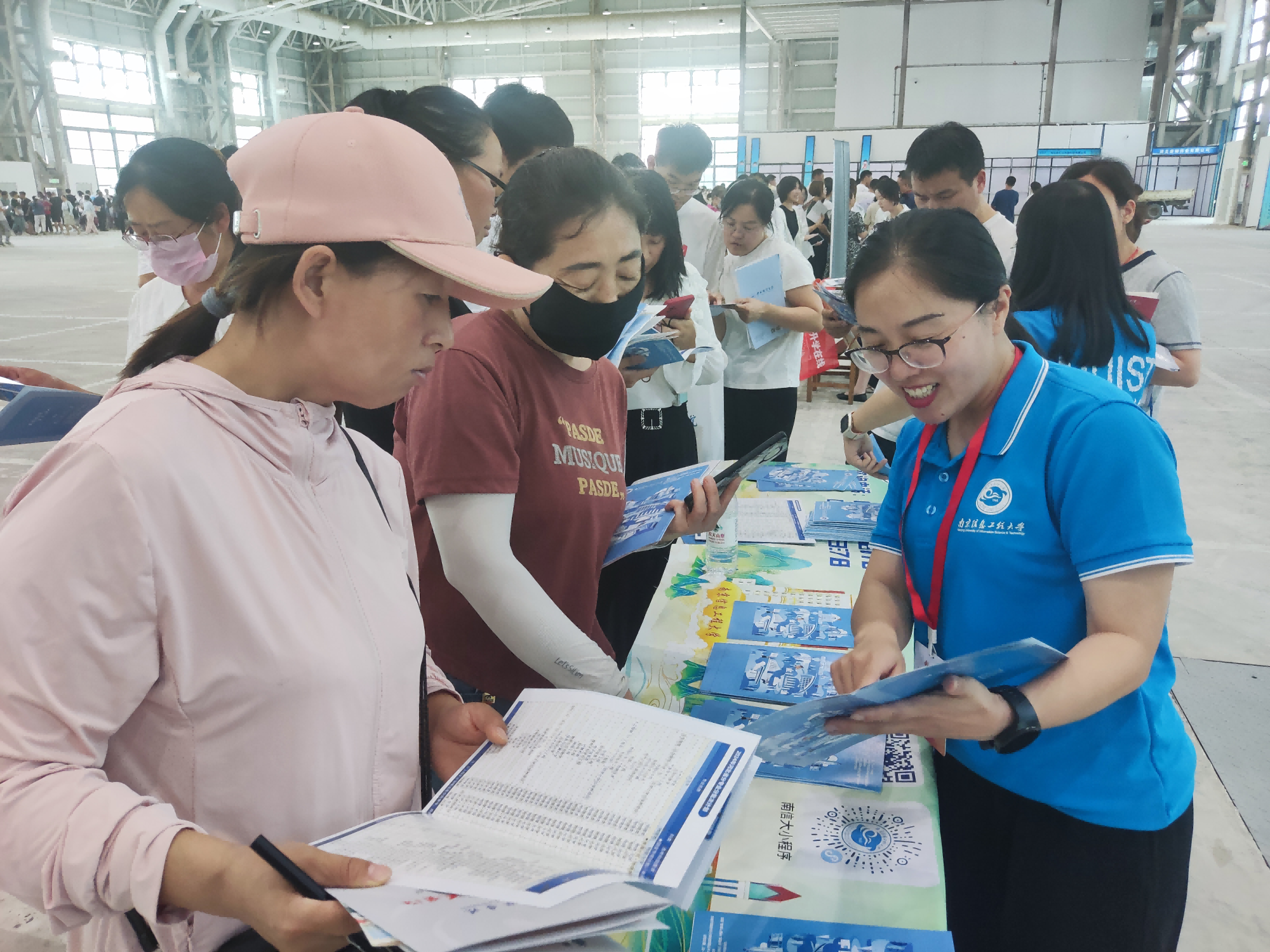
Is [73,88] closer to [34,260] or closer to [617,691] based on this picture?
[34,260]

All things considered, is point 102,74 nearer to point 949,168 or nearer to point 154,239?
point 154,239

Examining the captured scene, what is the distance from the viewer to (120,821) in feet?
2.30

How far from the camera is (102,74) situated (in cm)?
2191

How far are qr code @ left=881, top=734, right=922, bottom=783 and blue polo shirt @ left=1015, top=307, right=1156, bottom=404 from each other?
1.02 meters

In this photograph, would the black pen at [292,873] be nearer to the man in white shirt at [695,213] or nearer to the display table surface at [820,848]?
the display table surface at [820,848]

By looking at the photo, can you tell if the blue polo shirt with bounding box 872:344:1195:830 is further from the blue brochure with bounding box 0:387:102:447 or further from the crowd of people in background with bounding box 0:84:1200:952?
the blue brochure with bounding box 0:387:102:447

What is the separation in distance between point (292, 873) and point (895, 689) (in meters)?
0.63

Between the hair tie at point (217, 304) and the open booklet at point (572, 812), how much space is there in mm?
540

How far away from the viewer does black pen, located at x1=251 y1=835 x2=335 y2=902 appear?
0.69 metres

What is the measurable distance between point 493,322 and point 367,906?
0.91 meters

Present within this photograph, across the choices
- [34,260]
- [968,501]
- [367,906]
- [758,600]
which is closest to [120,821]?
[367,906]

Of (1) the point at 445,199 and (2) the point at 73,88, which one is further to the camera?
(2) the point at 73,88

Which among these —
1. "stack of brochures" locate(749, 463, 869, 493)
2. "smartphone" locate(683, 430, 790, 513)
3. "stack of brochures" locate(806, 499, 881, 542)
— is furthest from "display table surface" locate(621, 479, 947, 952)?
"stack of brochures" locate(749, 463, 869, 493)

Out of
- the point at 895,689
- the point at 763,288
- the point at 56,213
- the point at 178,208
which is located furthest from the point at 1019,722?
the point at 56,213
